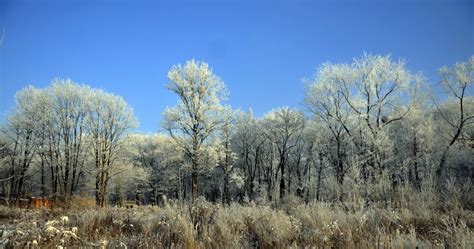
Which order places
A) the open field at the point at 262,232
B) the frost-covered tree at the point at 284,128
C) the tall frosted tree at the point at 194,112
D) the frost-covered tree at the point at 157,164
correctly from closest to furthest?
A: the open field at the point at 262,232 → the tall frosted tree at the point at 194,112 → the frost-covered tree at the point at 284,128 → the frost-covered tree at the point at 157,164

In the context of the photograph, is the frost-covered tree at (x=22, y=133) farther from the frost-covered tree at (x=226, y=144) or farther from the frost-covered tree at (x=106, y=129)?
the frost-covered tree at (x=226, y=144)

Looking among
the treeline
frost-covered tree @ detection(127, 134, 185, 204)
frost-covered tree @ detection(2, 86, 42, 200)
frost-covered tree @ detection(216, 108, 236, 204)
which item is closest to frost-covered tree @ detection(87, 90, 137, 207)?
the treeline

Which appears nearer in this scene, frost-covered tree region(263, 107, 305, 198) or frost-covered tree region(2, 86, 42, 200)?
frost-covered tree region(2, 86, 42, 200)

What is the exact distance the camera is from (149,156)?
6384cm

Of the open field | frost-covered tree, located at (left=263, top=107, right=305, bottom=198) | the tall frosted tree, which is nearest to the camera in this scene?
the open field

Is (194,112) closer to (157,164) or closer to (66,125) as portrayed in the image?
(66,125)

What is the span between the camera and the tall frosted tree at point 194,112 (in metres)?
31.0

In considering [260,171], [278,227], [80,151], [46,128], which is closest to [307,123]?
[260,171]

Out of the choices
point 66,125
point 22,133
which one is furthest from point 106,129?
point 22,133

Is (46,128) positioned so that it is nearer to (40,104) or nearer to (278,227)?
(40,104)

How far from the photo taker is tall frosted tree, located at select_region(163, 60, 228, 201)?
102 ft

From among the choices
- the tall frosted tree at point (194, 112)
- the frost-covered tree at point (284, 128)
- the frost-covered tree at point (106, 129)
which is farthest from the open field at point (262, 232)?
the frost-covered tree at point (284, 128)

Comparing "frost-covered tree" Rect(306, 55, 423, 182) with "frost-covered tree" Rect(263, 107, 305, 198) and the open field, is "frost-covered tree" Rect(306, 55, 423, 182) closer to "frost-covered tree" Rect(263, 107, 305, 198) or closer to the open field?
"frost-covered tree" Rect(263, 107, 305, 198)

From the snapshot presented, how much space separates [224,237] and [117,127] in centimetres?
3447
